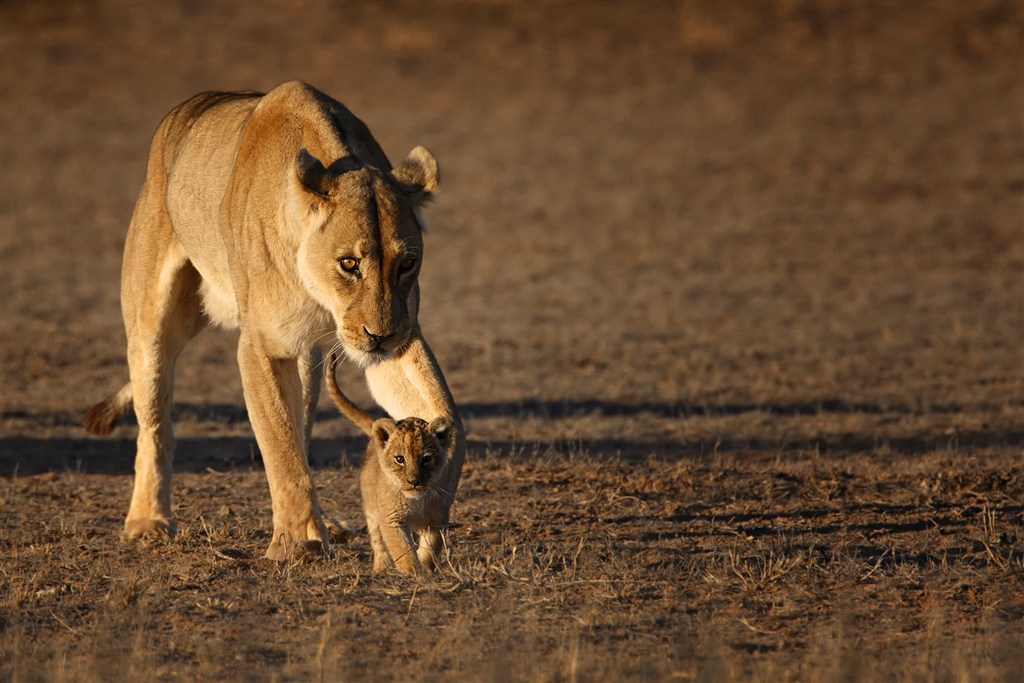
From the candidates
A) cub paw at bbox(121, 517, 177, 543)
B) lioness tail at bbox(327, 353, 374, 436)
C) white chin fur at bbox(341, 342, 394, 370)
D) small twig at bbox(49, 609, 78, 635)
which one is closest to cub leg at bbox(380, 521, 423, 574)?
white chin fur at bbox(341, 342, 394, 370)

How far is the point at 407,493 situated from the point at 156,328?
1.91m

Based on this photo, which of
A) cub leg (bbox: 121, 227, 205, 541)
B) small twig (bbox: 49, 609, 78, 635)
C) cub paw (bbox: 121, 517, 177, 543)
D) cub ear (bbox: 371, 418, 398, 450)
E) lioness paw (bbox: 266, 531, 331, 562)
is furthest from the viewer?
cub leg (bbox: 121, 227, 205, 541)

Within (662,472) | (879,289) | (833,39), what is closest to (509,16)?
(833,39)

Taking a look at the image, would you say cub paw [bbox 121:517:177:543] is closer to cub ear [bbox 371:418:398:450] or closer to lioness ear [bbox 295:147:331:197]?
cub ear [bbox 371:418:398:450]

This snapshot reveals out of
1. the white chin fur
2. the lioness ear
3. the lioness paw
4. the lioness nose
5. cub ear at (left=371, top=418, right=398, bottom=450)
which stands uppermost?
the lioness ear

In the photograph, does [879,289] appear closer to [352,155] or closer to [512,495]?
[512,495]

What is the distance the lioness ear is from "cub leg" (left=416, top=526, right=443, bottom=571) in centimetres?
130

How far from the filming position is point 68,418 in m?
9.53

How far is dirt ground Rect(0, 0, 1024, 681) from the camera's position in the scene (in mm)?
5117

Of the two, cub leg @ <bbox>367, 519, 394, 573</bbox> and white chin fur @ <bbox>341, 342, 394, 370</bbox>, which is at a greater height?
white chin fur @ <bbox>341, 342, 394, 370</bbox>

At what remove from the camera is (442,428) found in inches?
221

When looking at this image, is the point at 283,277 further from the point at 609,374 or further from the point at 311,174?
the point at 609,374

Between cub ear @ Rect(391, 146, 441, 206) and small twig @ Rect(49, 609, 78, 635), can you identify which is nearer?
small twig @ Rect(49, 609, 78, 635)

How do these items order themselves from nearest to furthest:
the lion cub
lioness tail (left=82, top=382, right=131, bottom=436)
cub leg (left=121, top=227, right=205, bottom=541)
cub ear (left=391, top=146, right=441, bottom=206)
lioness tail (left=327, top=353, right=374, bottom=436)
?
the lion cub, cub ear (left=391, top=146, right=441, bottom=206), lioness tail (left=327, top=353, right=374, bottom=436), cub leg (left=121, top=227, right=205, bottom=541), lioness tail (left=82, top=382, right=131, bottom=436)
